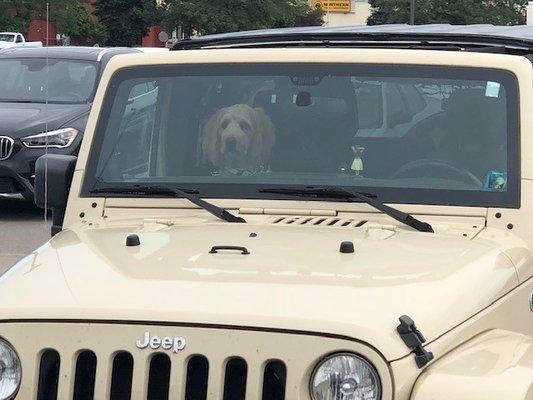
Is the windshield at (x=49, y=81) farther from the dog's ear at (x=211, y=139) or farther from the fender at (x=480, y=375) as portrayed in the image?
the fender at (x=480, y=375)

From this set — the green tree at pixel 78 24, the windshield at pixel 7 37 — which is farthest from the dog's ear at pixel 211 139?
the windshield at pixel 7 37

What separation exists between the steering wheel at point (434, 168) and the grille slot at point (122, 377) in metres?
1.48

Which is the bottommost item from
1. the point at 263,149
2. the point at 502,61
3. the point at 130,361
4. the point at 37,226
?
the point at 37,226

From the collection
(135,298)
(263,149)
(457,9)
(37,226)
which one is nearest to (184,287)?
(135,298)

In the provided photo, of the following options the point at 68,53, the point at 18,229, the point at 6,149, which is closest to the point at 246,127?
the point at 18,229

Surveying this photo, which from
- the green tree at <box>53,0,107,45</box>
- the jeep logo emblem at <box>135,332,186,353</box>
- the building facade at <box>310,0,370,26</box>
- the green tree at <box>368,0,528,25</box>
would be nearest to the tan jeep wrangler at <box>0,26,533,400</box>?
the jeep logo emblem at <box>135,332,186,353</box>

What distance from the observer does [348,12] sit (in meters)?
79.7

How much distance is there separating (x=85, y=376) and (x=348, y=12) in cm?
7739

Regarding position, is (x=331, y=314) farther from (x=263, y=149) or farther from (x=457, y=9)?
(x=457, y=9)

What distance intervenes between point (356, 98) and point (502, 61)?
0.53 meters

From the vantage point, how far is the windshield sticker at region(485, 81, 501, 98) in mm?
4609

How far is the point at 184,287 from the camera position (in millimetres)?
3488

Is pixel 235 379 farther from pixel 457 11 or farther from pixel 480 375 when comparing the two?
pixel 457 11

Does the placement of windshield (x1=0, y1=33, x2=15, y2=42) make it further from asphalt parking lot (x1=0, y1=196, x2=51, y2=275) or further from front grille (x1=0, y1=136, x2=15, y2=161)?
front grille (x1=0, y1=136, x2=15, y2=161)
